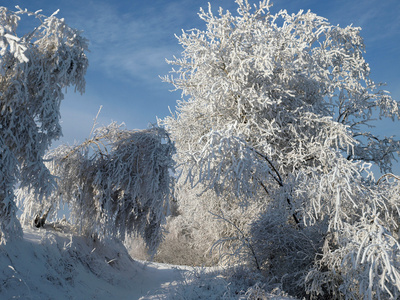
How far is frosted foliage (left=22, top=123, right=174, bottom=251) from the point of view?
8602mm

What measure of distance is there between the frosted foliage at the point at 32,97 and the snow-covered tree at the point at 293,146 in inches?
106

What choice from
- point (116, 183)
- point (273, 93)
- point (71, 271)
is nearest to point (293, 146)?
point (273, 93)

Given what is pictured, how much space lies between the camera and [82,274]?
903 cm

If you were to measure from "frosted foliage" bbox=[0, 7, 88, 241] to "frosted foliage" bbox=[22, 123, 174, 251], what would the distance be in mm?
1888

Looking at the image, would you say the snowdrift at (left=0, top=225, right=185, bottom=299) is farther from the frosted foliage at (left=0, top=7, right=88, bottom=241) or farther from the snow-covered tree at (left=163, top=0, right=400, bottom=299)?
the snow-covered tree at (left=163, top=0, right=400, bottom=299)

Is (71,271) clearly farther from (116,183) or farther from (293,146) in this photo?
(293,146)

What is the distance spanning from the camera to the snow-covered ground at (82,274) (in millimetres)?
6980

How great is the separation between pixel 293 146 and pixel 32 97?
7.09 metres

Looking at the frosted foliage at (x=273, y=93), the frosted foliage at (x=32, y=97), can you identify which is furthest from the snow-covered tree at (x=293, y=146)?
the frosted foliage at (x=32, y=97)

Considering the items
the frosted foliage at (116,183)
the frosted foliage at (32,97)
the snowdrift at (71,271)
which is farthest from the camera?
the frosted foliage at (116,183)

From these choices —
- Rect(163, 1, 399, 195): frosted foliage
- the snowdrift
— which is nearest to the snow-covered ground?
the snowdrift

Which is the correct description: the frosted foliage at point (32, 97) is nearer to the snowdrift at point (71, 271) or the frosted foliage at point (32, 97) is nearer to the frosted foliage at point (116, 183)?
the snowdrift at point (71, 271)

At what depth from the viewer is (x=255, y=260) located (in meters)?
9.19

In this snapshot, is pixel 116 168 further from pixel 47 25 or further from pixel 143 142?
pixel 47 25
